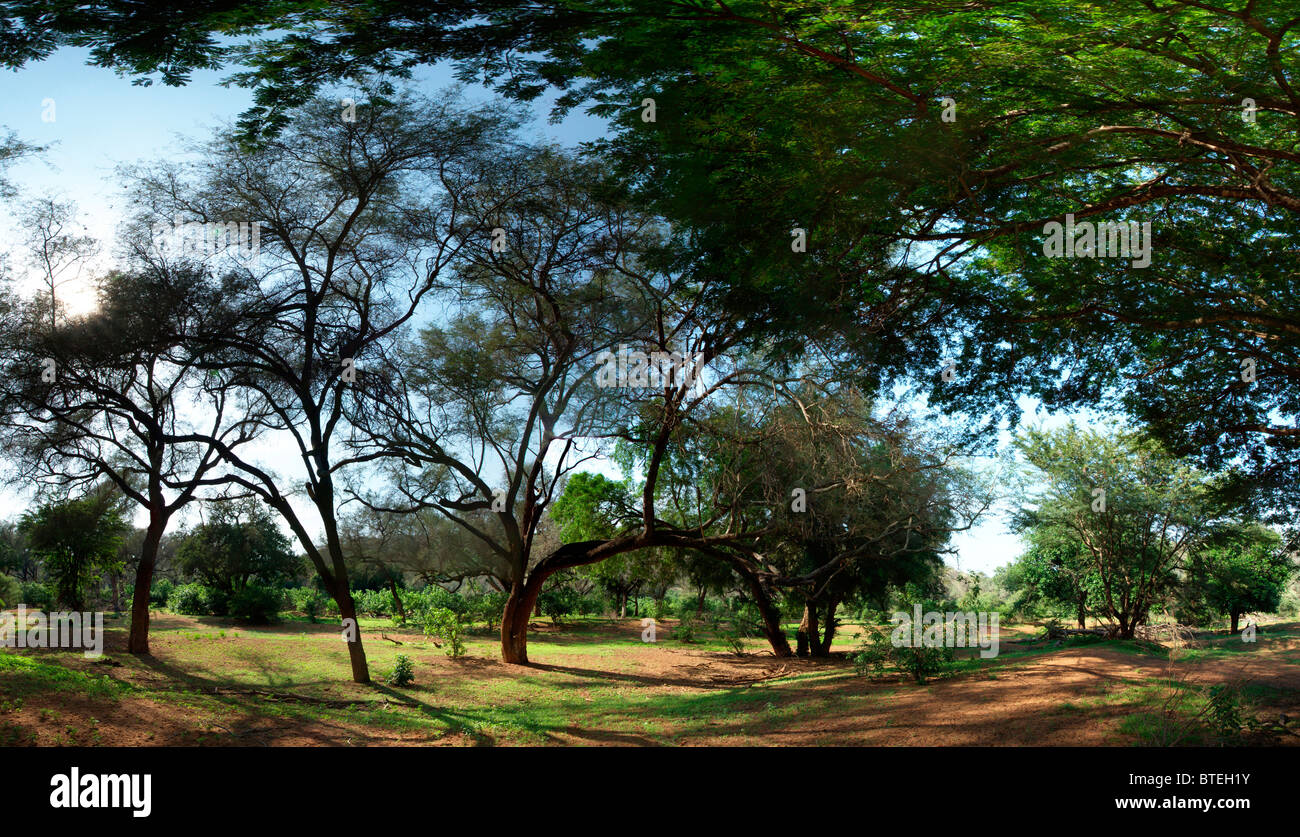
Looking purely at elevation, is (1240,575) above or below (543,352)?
below

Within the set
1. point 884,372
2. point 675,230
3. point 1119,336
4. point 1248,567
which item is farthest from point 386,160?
point 1248,567

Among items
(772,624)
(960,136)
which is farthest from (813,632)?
(960,136)

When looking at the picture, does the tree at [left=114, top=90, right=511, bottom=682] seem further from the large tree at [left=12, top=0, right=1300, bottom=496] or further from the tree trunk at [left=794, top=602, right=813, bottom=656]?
the tree trunk at [left=794, top=602, right=813, bottom=656]

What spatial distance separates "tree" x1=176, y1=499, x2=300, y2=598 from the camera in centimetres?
2605

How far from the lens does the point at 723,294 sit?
470 inches

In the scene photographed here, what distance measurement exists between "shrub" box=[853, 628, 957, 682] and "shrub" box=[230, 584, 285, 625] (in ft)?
60.3

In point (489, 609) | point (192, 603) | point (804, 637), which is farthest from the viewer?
point (489, 609)

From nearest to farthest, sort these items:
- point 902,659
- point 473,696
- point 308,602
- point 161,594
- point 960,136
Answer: point 960,136 < point 902,659 < point 473,696 < point 308,602 < point 161,594

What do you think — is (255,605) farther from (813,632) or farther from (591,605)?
(813,632)

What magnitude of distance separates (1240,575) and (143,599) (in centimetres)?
3188

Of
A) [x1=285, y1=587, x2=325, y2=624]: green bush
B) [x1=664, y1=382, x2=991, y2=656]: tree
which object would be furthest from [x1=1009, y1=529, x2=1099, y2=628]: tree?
[x1=285, y1=587, x2=325, y2=624]: green bush

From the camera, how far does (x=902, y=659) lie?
45.4 feet
